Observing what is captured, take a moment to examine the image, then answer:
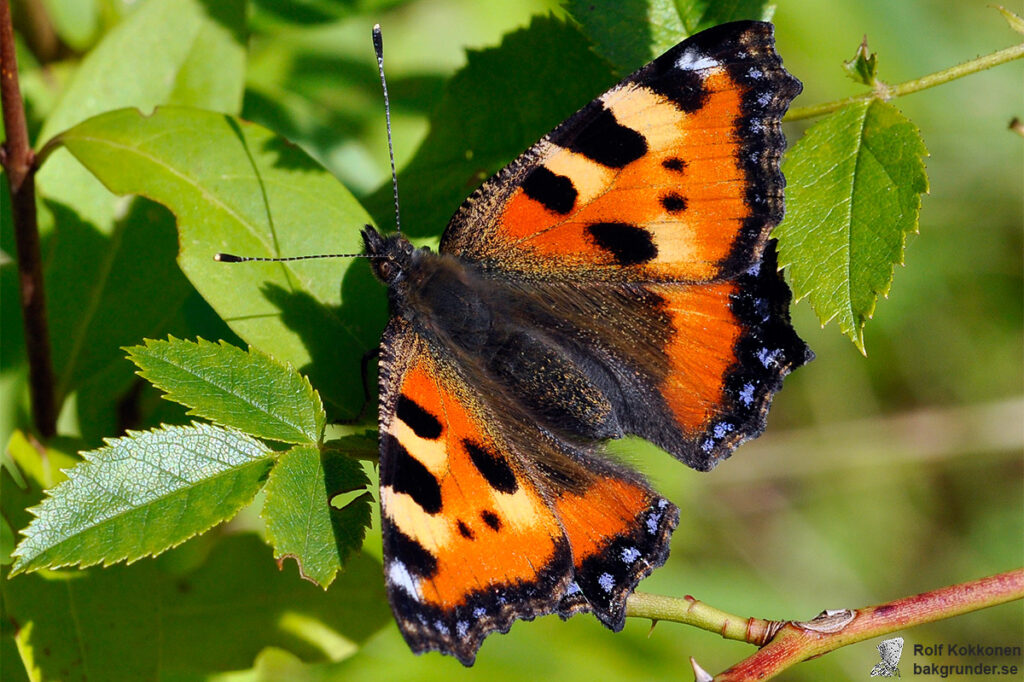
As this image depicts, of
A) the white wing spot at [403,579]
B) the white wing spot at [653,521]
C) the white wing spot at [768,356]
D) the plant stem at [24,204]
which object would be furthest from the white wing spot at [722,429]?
the plant stem at [24,204]

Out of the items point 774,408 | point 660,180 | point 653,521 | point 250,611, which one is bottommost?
point 774,408

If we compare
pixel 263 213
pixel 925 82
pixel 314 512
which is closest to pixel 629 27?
pixel 925 82

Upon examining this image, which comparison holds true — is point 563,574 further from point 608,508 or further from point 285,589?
point 285,589

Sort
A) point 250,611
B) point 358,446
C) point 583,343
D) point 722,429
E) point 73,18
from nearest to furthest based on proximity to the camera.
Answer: point 358,446, point 722,429, point 583,343, point 250,611, point 73,18

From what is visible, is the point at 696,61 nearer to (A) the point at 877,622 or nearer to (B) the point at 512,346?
(B) the point at 512,346

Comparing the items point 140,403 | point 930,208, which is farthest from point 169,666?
point 930,208

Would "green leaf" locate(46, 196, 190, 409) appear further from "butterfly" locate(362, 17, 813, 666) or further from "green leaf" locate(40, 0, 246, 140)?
"butterfly" locate(362, 17, 813, 666)

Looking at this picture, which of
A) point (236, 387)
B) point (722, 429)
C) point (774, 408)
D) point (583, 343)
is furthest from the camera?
point (774, 408)

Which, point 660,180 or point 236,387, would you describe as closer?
point 236,387

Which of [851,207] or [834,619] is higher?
[851,207]
